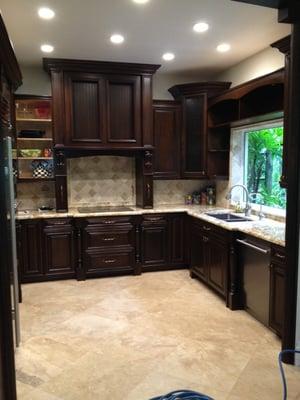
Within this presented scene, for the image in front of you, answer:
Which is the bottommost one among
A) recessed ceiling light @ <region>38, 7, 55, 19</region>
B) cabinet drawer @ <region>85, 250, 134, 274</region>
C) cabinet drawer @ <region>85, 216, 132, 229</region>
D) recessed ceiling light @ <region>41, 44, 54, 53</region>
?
cabinet drawer @ <region>85, 250, 134, 274</region>

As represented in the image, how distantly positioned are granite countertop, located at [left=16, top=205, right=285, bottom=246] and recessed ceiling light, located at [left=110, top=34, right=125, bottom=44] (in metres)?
2.07

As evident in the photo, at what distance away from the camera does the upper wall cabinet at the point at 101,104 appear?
4.45 meters

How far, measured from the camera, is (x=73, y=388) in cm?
234

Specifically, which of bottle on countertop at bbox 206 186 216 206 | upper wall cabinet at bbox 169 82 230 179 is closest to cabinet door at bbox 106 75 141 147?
upper wall cabinet at bbox 169 82 230 179

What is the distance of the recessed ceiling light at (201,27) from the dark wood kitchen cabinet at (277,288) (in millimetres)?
2175

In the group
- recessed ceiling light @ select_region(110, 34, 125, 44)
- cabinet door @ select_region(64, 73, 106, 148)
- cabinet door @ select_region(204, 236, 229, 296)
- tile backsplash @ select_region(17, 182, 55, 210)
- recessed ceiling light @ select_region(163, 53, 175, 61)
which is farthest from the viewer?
tile backsplash @ select_region(17, 182, 55, 210)

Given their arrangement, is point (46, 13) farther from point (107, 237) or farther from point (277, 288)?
point (277, 288)

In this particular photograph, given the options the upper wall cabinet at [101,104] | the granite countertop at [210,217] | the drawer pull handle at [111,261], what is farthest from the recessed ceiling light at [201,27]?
the drawer pull handle at [111,261]

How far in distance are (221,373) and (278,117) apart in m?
2.62

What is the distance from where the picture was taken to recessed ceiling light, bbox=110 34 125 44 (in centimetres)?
357

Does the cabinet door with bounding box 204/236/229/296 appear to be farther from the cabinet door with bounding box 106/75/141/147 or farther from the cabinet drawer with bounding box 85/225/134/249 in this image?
the cabinet door with bounding box 106/75/141/147

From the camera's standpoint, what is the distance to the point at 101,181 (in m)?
5.14

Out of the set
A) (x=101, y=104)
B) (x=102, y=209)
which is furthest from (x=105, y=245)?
(x=101, y=104)

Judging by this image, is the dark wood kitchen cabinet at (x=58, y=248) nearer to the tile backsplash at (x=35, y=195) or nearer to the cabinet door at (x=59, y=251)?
the cabinet door at (x=59, y=251)
